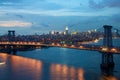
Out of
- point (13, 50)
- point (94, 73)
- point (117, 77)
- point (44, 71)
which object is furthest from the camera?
point (13, 50)

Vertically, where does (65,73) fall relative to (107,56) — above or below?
below

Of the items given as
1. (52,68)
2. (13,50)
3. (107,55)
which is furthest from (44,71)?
(13,50)

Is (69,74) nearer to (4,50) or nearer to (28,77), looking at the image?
(28,77)

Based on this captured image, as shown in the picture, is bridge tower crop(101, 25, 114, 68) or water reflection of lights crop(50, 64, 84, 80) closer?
water reflection of lights crop(50, 64, 84, 80)

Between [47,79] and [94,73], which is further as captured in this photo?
[94,73]

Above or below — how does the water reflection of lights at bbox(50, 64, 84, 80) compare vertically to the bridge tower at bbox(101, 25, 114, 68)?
below

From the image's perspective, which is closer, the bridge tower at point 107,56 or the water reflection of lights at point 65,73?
the water reflection of lights at point 65,73

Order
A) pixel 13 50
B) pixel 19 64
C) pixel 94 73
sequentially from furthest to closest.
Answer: pixel 13 50, pixel 19 64, pixel 94 73

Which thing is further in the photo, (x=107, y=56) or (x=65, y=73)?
(x=107, y=56)

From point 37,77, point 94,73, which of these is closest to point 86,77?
point 94,73

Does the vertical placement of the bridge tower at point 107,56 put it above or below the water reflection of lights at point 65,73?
above
